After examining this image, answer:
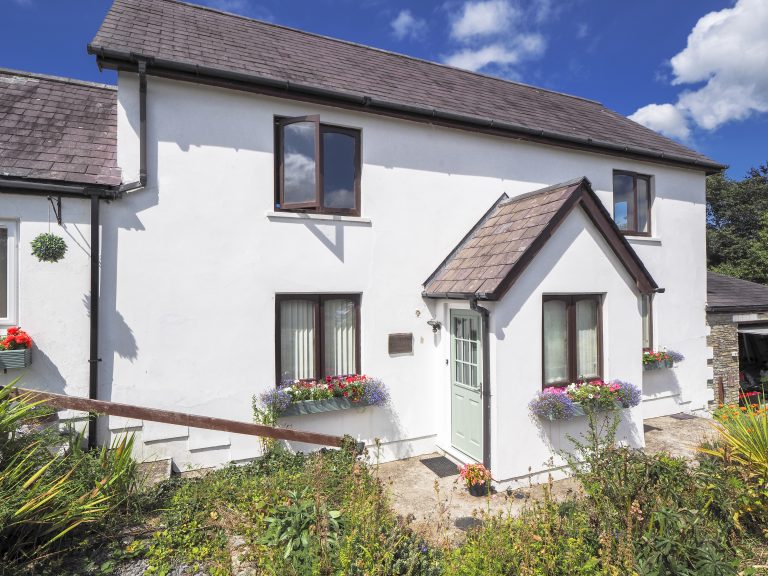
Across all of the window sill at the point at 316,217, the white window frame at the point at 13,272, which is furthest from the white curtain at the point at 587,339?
the white window frame at the point at 13,272

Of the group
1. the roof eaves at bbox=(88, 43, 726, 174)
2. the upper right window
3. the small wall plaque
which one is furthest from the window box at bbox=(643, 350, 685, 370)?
the small wall plaque

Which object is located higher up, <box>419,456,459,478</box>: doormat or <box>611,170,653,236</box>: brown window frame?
<box>611,170,653,236</box>: brown window frame

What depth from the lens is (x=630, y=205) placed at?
10211 mm

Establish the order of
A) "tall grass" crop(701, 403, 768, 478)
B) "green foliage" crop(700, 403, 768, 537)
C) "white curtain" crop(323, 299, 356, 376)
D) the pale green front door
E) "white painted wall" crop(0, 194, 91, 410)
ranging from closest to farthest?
"green foliage" crop(700, 403, 768, 537) < "tall grass" crop(701, 403, 768, 478) < "white painted wall" crop(0, 194, 91, 410) < the pale green front door < "white curtain" crop(323, 299, 356, 376)

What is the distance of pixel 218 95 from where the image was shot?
21.7ft

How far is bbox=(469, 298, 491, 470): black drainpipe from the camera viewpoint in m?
6.41

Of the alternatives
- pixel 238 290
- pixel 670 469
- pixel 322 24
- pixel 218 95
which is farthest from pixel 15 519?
pixel 322 24

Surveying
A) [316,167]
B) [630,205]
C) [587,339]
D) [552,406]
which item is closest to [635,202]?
[630,205]

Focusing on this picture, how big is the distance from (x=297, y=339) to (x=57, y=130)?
5285 mm

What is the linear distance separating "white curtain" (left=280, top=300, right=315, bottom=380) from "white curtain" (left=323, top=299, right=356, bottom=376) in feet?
0.85

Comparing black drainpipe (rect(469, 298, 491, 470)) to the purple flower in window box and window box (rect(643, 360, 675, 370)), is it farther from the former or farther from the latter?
window box (rect(643, 360, 675, 370))

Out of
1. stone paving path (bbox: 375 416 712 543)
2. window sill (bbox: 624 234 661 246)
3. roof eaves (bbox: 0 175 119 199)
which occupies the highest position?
roof eaves (bbox: 0 175 119 199)

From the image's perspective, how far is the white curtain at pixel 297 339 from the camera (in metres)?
7.02

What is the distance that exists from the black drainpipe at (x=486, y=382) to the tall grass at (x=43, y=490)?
5.03m
